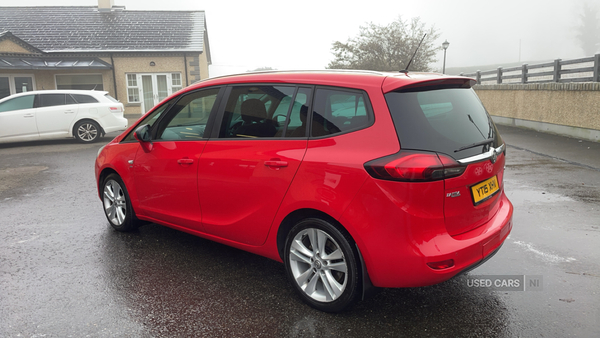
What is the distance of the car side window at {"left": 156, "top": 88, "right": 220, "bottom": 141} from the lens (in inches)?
157

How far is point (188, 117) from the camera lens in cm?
420

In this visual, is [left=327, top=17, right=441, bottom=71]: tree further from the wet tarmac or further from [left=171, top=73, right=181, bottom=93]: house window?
the wet tarmac

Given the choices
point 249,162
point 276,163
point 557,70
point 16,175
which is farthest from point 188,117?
point 557,70

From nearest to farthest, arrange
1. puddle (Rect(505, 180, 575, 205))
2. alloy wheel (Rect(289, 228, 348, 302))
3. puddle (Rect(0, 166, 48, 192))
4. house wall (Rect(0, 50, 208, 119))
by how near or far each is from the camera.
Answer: alloy wheel (Rect(289, 228, 348, 302))
puddle (Rect(505, 180, 575, 205))
puddle (Rect(0, 166, 48, 192))
house wall (Rect(0, 50, 208, 119))

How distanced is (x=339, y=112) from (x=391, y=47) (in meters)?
43.1

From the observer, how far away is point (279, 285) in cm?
369

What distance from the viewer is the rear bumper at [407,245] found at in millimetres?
2764

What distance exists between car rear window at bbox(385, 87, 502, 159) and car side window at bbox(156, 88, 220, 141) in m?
1.71

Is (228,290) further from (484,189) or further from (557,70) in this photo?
(557,70)

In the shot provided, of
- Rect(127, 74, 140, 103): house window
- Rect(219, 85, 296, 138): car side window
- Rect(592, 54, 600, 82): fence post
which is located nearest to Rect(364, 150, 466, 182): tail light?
Rect(219, 85, 296, 138): car side window

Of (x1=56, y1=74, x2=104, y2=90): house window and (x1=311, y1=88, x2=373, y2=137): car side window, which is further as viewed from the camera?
(x1=56, y1=74, x2=104, y2=90): house window

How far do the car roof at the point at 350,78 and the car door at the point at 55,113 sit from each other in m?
11.9

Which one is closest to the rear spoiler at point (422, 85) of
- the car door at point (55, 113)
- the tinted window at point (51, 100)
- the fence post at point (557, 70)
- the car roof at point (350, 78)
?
the car roof at point (350, 78)

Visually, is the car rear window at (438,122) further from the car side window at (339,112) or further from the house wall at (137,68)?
the house wall at (137,68)
